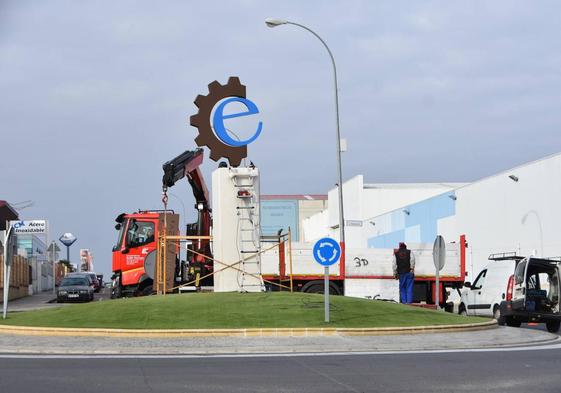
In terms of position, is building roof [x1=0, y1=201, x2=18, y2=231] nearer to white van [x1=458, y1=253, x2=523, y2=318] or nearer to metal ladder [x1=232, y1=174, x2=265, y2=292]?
metal ladder [x1=232, y1=174, x2=265, y2=292]

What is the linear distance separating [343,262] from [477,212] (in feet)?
65.8

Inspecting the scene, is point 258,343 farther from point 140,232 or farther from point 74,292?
point 74,292

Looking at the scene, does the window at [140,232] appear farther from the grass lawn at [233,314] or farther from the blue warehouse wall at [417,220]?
the blue warehouse wall at [417,220]

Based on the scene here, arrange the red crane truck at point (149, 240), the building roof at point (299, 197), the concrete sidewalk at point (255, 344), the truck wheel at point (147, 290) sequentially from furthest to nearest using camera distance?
the building roof at point (299, 197), the truck wheel at point (147, 290), the red crane truck at point (149, 240), the concrete sidewalk at point (255, 344)

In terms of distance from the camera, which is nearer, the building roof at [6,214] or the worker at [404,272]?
the worker at [404,272]

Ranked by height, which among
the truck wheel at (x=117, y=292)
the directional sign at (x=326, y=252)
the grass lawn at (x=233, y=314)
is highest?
the directional sign at (x=326, y=252)

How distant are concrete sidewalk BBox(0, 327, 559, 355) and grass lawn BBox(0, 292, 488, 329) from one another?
4.06ft

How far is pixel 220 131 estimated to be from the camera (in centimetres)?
2597

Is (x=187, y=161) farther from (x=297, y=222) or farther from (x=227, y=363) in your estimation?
(x=297, y=222)

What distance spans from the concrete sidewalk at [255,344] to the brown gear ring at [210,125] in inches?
337

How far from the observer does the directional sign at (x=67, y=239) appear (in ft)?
399

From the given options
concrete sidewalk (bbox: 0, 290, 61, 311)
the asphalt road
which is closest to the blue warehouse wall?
concrete sidewalk (bbox: 0, 290, 61, 311)

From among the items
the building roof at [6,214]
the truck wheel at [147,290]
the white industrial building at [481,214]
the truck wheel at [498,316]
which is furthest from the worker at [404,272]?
the building roof at [6,214]

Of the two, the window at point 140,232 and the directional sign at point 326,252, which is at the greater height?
the window at point 140,232
